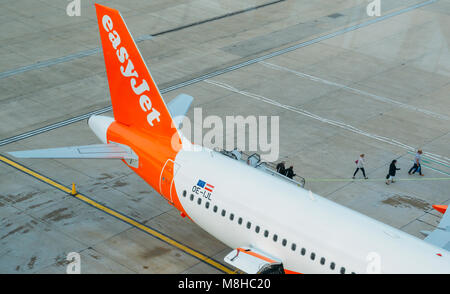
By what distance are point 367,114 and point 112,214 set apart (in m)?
20.3

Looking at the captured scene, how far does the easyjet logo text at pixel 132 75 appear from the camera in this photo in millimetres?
29156

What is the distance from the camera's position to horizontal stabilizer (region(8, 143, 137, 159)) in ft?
92.6

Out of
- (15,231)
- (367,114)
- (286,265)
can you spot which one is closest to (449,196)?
(367,114)

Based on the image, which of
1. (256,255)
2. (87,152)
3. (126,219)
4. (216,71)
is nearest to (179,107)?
(126,219)

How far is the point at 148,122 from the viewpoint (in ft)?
98.8

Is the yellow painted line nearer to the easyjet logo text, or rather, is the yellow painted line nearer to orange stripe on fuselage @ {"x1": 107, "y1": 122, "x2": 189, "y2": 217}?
orange stripe on fuselage @ {"x1": 107, "y1": 122, "x2": 189, "y2": 217}

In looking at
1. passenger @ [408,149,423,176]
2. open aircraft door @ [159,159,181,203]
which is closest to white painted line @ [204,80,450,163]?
passenger @ [408,149,423,176]

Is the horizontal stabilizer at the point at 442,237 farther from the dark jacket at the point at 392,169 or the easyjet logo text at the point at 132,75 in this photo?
the easyjet logo text at the point at 132,75

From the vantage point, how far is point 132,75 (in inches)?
1164

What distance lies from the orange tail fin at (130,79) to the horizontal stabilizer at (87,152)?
134 centimetres

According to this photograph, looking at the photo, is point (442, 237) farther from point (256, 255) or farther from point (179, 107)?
point (179, 107)

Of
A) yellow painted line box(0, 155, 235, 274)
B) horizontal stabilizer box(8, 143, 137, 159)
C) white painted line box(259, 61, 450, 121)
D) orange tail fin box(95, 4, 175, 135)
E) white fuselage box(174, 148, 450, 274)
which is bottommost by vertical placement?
yellow painted line box(0, 155, 235, 274)
